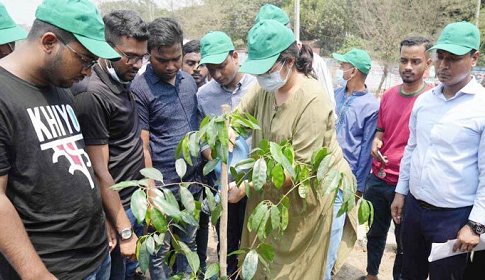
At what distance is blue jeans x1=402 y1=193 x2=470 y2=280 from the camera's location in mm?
2080

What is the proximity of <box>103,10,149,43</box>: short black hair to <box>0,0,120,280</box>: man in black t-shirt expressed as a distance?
0.54m

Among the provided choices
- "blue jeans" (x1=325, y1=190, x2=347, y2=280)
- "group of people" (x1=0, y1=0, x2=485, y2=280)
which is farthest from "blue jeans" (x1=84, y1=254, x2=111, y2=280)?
"blue jeans" (x1=325, y1=190, x2=347, y2=280)

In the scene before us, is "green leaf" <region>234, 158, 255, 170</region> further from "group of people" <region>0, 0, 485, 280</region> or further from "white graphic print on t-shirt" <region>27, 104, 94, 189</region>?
"white graphic print on t-shirt" <region>27, 104, 94, 189</region>

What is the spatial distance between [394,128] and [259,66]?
1.56 meters

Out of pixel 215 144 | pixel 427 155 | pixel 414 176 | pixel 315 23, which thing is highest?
pixel 215 144

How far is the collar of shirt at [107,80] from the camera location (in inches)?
77.4

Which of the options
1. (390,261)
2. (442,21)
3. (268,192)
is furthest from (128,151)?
(442,21)

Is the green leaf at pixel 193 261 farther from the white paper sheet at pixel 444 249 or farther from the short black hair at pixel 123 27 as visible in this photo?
the white paper sheet at pixel 444 249

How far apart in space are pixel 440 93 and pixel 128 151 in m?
1.79

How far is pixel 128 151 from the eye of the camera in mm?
2107

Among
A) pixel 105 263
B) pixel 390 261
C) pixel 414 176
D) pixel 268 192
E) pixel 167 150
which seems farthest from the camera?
pixel 390 261

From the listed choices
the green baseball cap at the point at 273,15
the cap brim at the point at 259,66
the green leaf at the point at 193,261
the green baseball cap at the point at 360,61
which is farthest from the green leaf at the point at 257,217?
the green baseball cap at the point at 360,61

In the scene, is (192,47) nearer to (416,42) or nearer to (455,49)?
(416,42)

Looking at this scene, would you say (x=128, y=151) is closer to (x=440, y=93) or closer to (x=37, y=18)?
(x=37, y=18)
